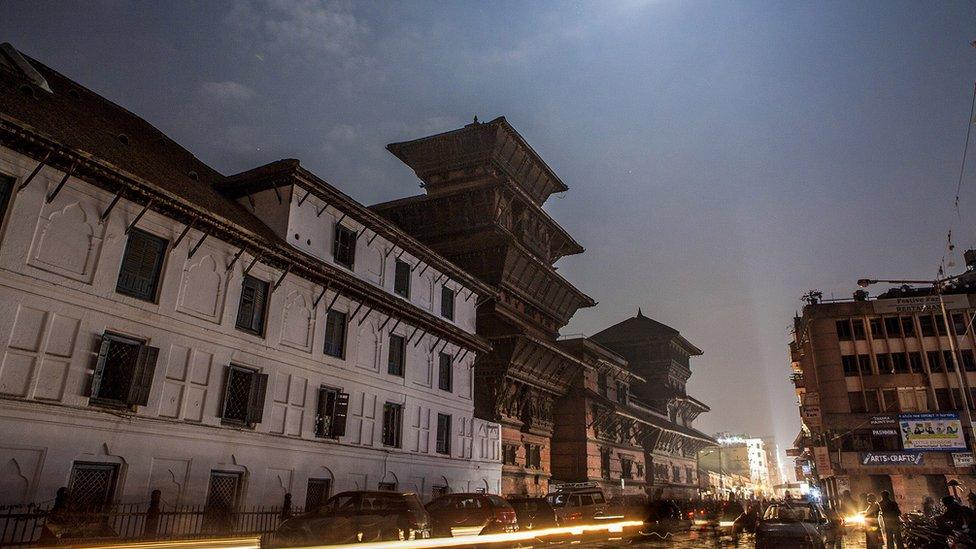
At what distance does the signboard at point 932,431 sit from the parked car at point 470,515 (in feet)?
135

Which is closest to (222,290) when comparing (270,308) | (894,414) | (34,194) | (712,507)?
(270,308)

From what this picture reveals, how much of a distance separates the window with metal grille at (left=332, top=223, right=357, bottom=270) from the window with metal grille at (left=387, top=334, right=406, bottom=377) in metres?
3.63

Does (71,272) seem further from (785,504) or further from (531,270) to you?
(531,270)

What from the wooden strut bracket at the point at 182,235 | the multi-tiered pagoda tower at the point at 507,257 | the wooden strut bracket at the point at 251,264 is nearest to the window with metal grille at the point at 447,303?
the multi-tiered pagoda tower at the point at 507,257

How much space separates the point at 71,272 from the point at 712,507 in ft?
149

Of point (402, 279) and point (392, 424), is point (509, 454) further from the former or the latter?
point (402, 279)

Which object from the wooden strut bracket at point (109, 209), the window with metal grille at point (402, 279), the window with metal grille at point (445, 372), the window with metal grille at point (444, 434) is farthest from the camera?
the window with metal grille at point (445, 372)

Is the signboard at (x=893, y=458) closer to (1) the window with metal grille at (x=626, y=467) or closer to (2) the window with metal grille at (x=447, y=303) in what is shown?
(1) the window with metal grille at (x=626, y=467)

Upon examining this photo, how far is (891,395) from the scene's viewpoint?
151 ft

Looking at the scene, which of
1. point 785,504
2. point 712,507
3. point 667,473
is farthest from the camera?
point 667,473

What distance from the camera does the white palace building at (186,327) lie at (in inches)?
491

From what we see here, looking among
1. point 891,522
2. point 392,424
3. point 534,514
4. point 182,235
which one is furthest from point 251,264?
point 891,522

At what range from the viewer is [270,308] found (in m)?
18.4

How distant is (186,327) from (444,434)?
1359cm
